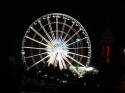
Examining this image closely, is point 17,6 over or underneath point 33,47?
over

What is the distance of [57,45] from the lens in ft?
92.1

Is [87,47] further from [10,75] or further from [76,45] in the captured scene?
[10,75]

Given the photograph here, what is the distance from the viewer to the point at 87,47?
92.0ft

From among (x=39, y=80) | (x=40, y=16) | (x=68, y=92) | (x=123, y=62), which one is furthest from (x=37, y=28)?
(x=68, y=92)

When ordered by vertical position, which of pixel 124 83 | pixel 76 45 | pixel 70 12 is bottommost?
pixel 124 83

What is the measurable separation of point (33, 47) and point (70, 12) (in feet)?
10.7

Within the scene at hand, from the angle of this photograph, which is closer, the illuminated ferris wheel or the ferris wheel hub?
the illuminated ferris wheel

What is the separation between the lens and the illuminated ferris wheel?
27.8 meters

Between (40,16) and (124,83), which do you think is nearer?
(124,83)

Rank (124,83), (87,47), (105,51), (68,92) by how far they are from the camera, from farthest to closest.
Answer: (87,47) < (105,51) < (124,83) < (68,92)

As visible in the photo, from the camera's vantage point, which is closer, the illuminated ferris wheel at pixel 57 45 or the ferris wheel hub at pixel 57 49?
the illuminated ferris wheel at pixel 57 45

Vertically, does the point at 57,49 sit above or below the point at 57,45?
below

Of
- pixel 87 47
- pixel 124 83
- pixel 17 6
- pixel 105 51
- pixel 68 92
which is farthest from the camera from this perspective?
pixel 17 6

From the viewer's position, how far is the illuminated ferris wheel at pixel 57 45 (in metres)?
27.8
